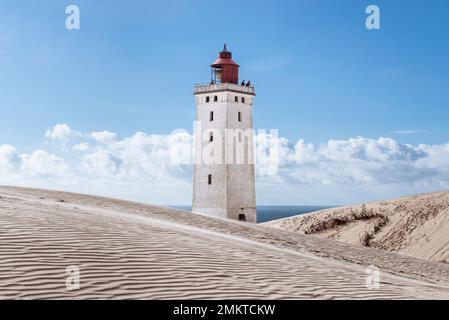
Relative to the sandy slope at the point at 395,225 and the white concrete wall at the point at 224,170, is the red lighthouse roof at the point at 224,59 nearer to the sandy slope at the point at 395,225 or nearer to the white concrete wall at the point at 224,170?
the white concrete wall at the point at 224,170

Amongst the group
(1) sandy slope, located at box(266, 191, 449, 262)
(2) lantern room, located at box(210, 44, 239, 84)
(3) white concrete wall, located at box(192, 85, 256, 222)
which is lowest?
(1) sandy slope, located at box(266, 191, 449, 262)

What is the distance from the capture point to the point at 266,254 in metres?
14.2

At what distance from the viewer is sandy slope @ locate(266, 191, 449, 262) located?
30.3 meters

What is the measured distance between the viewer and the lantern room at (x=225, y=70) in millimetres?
41531

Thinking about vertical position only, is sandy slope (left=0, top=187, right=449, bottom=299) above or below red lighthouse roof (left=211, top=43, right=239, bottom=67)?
below

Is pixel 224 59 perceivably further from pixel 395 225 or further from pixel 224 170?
pixel 395 225

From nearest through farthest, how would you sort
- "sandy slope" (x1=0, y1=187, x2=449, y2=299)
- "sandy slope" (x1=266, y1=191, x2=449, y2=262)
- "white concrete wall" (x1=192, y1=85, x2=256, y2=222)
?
Answer: 1. "sandy slope" (x1=0, y1=187, x2=449, y2=299)
2. "sandy slope" (x1=266, y1=191, x2=449, y2=262)
3. "white concrete wall" (x1=192, y1=85, x2=256, y2=222)

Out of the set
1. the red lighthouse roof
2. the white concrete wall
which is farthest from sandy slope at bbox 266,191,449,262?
the red lighthouse roof

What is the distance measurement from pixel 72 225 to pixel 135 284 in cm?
418

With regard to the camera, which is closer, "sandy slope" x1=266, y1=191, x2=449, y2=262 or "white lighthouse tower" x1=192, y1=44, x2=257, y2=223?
"sandy slope" x1=266, y1=191, x2=449, y2=262

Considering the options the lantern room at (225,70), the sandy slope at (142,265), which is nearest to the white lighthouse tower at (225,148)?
the lantern room at (225,70)

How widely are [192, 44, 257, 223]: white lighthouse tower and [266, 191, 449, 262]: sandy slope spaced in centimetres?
447

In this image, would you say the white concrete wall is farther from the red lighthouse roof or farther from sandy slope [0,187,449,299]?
sandy slope [0,187,449,299]

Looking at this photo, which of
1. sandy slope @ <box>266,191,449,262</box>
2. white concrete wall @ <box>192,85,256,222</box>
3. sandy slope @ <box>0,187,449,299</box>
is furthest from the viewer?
white concrete wall @ <box>192,85,256,222</box>
